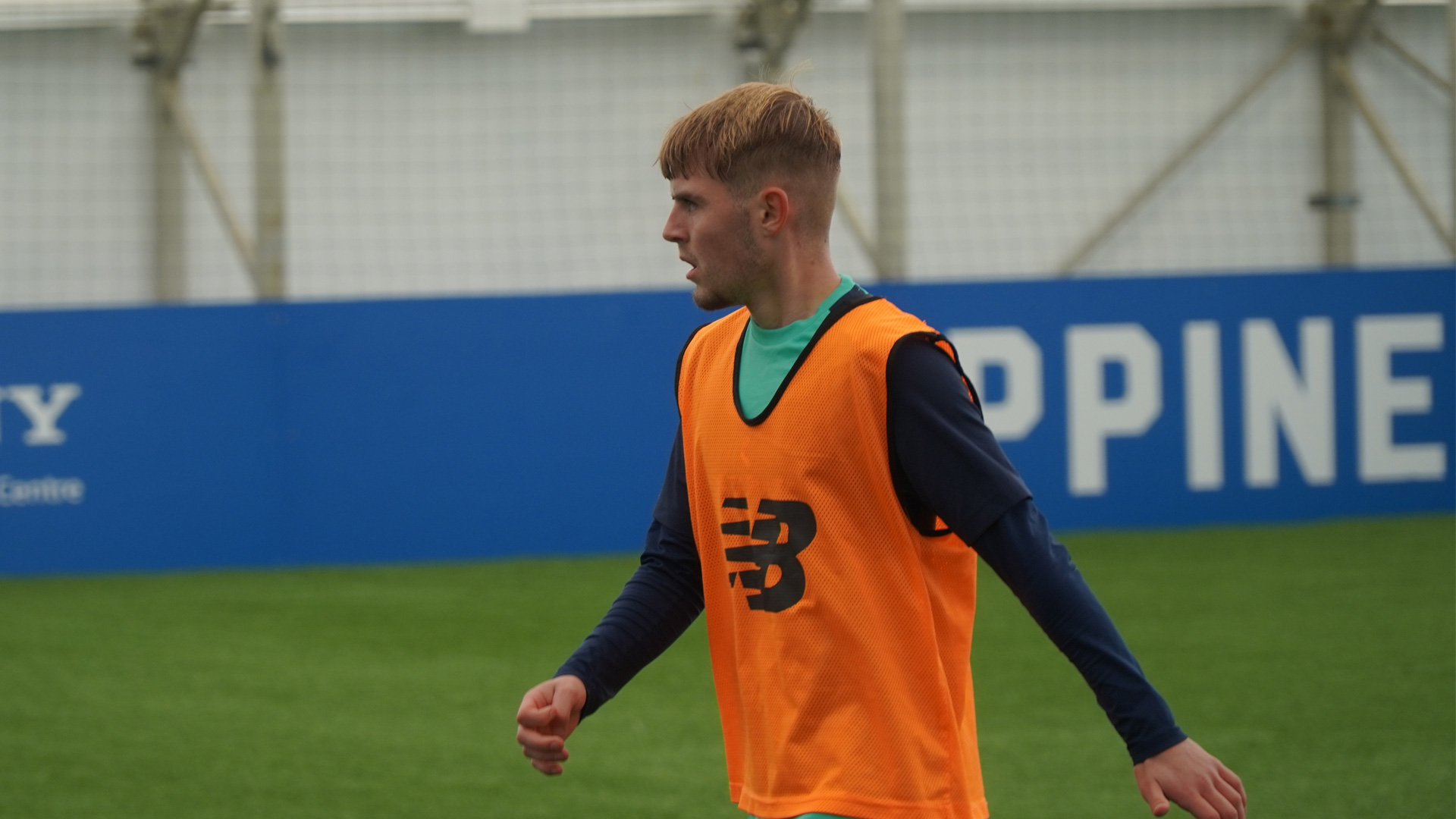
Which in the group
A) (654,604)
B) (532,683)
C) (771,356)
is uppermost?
(771,356)

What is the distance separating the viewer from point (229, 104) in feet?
34.0

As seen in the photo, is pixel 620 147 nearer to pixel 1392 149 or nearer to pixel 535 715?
pixel 1392 149

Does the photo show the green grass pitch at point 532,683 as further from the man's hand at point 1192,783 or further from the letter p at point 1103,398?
the man's hand at point 1192,783

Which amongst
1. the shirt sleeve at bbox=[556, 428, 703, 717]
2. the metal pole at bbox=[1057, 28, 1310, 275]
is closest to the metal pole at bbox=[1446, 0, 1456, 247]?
the metal pole at bbox=[1057, 28, 1310, 275]

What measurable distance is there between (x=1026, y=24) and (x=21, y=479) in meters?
7.55

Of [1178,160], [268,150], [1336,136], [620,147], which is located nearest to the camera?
[268,150]

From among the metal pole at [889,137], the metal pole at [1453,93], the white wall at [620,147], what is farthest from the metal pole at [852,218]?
the metal pole at [1453,93]

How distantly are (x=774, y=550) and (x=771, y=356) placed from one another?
0.67 feet

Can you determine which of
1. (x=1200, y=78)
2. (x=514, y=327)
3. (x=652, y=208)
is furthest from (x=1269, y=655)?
(x=1200, y=78)

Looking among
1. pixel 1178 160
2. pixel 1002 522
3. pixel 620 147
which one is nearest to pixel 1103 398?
pixel 1178 160

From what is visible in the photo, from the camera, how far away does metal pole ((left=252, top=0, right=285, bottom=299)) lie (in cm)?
749

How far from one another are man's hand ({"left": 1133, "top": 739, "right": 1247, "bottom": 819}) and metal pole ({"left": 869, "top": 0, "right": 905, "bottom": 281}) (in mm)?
6589

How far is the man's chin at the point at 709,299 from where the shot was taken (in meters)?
1.69

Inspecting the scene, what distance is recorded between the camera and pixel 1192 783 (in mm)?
1423
